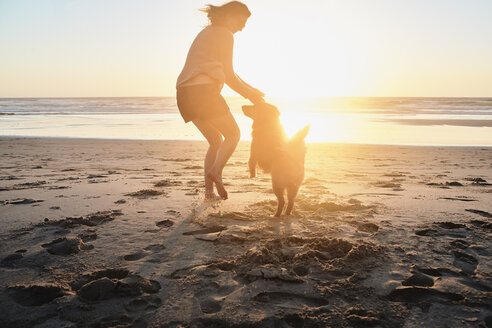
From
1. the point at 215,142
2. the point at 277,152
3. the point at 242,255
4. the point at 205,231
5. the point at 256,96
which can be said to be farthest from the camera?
the point at 215,142

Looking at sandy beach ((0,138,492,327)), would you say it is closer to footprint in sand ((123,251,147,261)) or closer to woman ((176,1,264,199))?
footprint in sand ((123,251,147,261))

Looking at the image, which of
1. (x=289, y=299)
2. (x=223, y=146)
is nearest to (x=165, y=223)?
(x=223, y=146)

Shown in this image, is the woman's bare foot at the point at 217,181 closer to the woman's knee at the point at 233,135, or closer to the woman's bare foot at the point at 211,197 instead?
the woman's bare foot at the point at 211,197

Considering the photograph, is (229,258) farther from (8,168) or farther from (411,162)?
(411,162)

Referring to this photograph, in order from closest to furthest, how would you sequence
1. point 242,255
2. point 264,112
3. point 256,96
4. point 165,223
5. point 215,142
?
point 242,255, point 165,223, point 264,112, point 256,96, point 215,142

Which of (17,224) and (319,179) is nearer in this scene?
(17,224)

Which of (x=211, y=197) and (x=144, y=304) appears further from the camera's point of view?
(x=211, y=197)

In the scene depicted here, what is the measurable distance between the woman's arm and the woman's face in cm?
10

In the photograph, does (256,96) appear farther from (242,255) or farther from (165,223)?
(242,255)

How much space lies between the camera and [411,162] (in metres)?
7.23

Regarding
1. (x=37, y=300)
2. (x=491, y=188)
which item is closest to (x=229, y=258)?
(x=37, y=300)

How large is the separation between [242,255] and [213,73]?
1.89 meters

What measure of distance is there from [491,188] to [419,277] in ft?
10.6

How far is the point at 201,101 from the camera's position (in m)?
3.46
